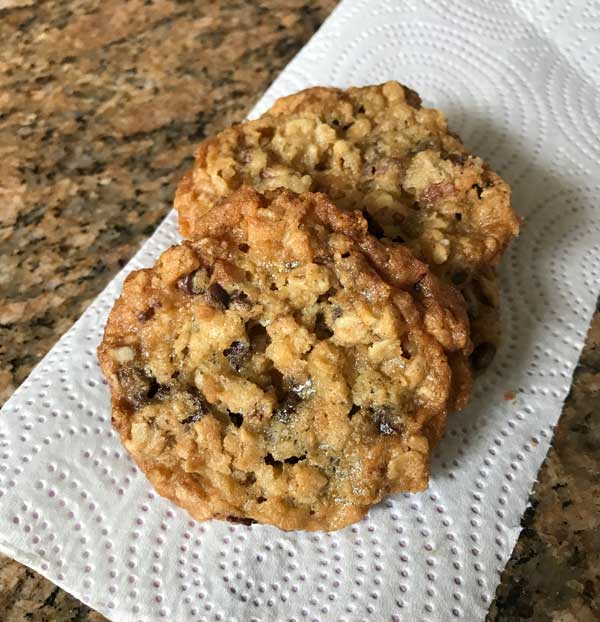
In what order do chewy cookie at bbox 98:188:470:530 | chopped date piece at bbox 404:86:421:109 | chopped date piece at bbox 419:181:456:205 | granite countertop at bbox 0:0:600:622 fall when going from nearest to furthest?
1. chewy cookie at bbox 98:188:470:530
2. granite countertop at bbox 0:0:600:622
3. chopped date piece at bbox 419:181:456:205
4. chopped date piece at bbox 404:86:421:109

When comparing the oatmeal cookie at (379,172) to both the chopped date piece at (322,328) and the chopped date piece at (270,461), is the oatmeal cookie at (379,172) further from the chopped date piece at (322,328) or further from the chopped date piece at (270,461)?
the chopped date piece at (270,461)

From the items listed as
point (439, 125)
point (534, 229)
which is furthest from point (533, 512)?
point (439, 125)

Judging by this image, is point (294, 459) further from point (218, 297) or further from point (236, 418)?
point (218, 297)

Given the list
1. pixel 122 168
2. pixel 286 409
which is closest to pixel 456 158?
pixel 286 409

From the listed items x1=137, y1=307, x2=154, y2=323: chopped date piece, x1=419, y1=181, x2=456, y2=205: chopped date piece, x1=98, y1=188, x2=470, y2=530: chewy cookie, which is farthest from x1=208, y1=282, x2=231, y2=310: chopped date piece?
x1=419, y1=181, x2=456, y2=205: chopped date piece

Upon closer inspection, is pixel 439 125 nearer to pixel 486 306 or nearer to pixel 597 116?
pixel 486 306

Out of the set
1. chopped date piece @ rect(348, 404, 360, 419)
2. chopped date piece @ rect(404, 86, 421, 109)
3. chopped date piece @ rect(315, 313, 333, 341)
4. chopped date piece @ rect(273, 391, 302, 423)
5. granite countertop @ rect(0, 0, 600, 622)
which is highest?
chopped date piece @ rect(404, 86, 421, 109)

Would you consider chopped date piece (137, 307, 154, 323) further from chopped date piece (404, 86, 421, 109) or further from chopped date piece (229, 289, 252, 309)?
chopped date piece (404, 86, 421, 109)
